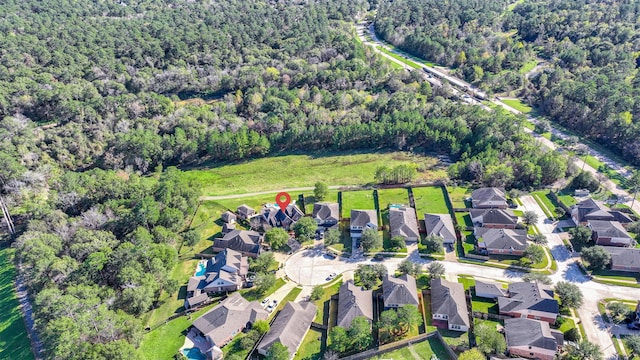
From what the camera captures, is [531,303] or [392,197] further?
[392,197]

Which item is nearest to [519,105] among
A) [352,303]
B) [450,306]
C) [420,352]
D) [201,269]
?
[450,306]

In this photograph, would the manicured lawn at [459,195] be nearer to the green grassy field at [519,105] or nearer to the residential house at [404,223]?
the residential house at [404,223]

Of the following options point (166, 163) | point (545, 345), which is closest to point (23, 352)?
point (166, 163)

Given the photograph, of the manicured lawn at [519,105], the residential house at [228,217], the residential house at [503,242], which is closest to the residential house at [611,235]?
the residential house at [503,242]

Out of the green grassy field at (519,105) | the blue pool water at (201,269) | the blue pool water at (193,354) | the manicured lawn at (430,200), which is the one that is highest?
the blue pool water at (201,269)

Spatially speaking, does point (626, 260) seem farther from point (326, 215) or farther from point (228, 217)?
point (228, 217)

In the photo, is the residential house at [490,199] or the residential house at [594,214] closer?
the residential house at [594,214]

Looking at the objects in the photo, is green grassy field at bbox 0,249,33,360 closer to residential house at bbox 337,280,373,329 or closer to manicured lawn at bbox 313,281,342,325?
manicured lawn at bbox 313,281,342,325

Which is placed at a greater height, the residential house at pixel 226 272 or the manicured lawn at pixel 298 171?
the residential house at pixel 226 272
